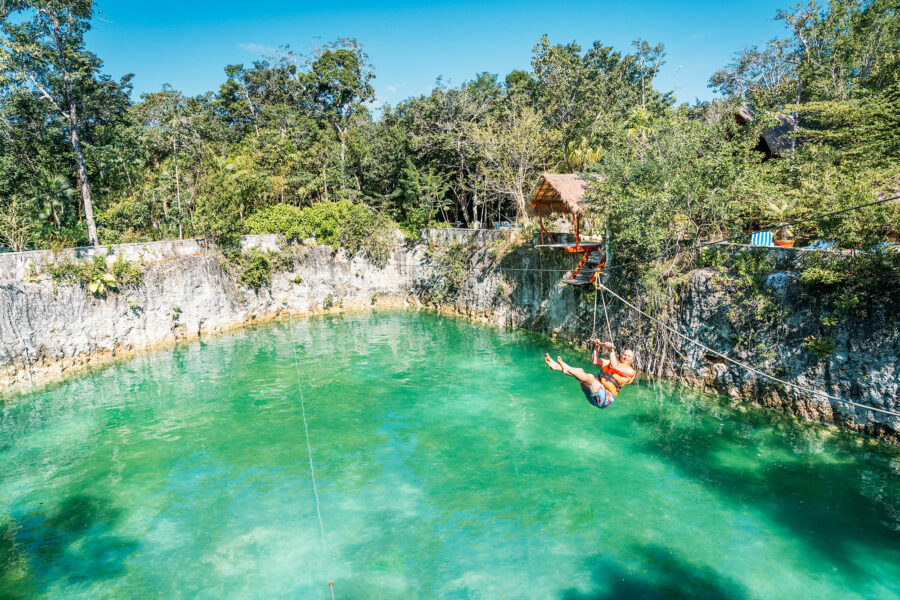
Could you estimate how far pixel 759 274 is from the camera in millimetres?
13586

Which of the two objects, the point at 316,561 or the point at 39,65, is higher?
the point at 39,65

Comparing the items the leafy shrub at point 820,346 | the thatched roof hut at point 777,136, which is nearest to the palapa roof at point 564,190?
the leafy shrub at point 820,346

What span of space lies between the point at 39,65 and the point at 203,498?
18856 mm

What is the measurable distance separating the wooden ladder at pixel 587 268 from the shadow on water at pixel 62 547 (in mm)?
14270

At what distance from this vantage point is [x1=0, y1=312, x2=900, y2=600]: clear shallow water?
8391 millimetres

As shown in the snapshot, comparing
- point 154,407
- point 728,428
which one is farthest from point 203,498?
point 728,428

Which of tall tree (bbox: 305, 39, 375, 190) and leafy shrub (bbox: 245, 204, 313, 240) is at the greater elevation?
tall tree (bbox: 305, 39, 375, 190)

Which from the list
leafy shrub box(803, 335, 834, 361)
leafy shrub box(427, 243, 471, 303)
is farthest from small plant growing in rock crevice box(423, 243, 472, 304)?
leafy shrub box(803, 335, 834, 361)

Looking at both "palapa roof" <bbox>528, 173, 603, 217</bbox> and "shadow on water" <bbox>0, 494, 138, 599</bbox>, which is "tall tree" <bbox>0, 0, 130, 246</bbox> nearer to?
"shadow on water" <bbox>0, 494, 138, 599</bbox>

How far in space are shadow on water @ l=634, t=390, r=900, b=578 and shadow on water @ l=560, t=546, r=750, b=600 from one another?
215 centimetres

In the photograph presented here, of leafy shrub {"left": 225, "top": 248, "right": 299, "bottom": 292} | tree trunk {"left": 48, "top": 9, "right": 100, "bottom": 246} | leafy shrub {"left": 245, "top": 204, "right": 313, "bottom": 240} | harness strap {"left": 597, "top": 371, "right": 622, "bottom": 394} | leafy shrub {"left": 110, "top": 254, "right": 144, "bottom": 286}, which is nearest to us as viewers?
harness strap {"left": 597, "top": 371, "right": 622, "bottom": 394}

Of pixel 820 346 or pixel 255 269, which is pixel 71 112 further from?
pixel 820 346

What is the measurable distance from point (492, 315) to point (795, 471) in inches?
568

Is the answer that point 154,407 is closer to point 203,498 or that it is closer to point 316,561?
point 203,498
